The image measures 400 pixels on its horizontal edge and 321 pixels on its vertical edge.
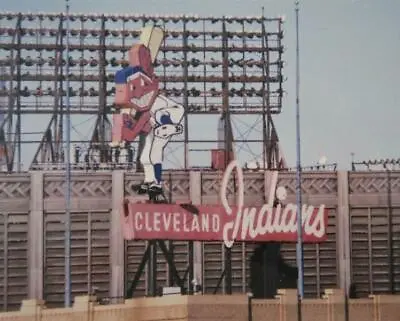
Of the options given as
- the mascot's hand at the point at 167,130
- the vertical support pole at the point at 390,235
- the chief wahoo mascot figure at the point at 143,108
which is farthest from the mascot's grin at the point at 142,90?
the vertical support pole at the point at 390,235

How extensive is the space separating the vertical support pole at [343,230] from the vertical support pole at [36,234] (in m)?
11.6

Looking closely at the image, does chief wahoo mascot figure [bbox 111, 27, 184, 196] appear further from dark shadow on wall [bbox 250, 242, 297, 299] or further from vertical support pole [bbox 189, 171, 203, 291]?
dark shadow on wall [bbox 250, 242, 297, 299]

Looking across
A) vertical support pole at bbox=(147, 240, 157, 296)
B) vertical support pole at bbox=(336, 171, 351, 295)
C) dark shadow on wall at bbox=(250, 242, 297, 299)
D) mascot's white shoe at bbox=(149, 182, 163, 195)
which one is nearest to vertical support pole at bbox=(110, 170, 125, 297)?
vertical support pole at bbox=(147, 240, 157, 296)

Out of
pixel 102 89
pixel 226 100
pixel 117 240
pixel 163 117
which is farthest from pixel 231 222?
pixel 102 89

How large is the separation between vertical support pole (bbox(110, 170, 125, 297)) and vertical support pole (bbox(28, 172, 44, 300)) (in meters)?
2.67

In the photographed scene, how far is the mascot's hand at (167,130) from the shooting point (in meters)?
38.5

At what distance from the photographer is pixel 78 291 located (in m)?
41.3

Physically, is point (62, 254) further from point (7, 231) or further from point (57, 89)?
point (57, 89)

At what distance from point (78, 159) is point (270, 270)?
1216 cm

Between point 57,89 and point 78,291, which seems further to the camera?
point 57,89

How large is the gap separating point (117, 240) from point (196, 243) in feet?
9.94

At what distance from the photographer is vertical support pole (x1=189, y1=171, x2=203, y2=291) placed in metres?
41.9

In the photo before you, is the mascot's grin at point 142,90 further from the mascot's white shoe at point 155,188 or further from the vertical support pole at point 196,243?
the vertical support pole at point 196,243

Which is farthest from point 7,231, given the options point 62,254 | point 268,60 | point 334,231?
point 268,60
